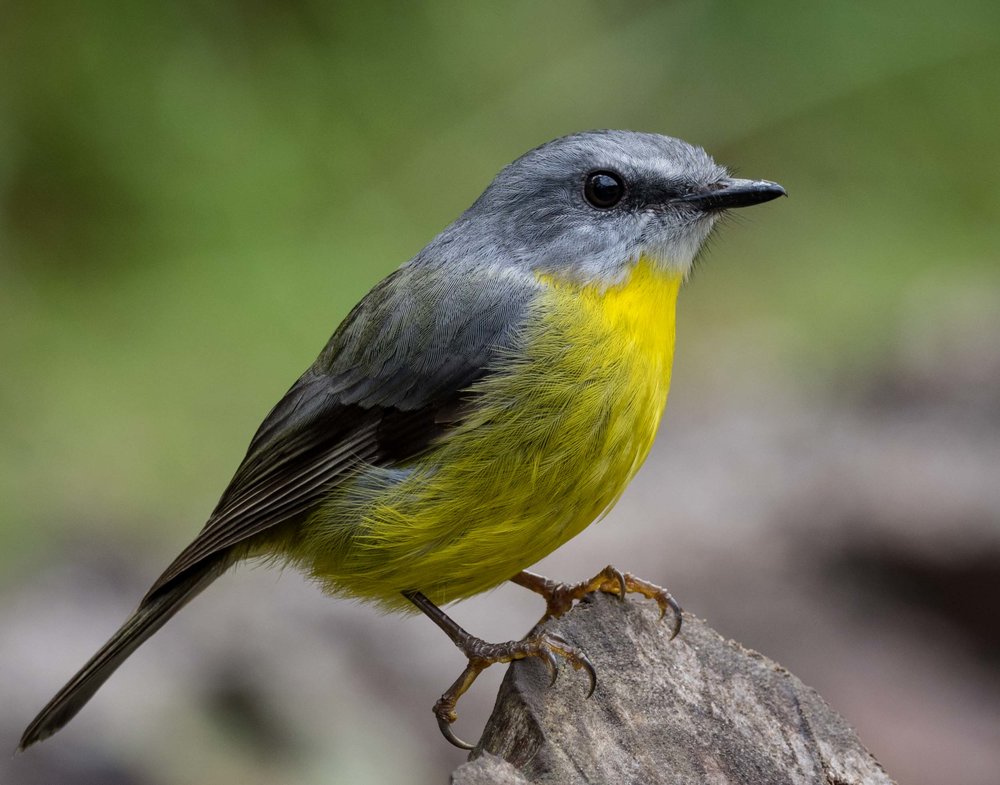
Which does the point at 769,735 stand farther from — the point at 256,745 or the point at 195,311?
the point at 195,311

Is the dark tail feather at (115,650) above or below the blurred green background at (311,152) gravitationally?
below

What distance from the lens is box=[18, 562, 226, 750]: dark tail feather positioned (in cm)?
436

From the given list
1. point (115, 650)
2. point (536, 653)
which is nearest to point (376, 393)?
point (536, 653)

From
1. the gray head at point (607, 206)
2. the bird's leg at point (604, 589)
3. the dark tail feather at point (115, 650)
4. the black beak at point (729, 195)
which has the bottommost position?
the dark tail feather at point (115, 650)

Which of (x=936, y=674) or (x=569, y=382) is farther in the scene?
(x=936, y=674)

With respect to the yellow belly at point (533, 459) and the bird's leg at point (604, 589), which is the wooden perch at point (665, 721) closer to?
the bird's leg at point (604, 589)

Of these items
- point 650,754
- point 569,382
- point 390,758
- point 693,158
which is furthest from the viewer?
point 390,758

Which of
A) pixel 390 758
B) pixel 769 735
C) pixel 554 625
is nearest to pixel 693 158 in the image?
pixel 554 625

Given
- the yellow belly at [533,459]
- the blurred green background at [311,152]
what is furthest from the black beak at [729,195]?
the blurred green background at [311,152]

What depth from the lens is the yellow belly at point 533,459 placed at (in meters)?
3.79

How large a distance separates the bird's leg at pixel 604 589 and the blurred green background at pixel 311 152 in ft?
10.0

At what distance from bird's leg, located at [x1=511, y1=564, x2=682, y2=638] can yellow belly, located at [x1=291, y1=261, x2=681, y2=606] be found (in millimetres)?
180

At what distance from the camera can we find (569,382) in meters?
3.85

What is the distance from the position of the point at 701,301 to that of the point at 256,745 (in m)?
5.08
